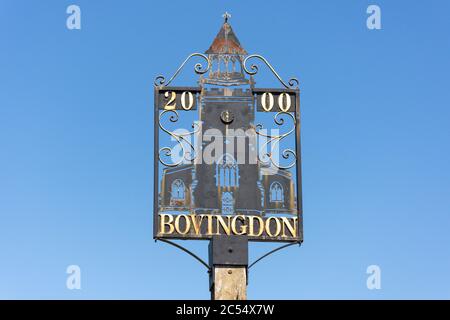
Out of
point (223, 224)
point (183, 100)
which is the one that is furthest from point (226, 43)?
point (223, 224)

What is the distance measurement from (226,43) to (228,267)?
3.53m

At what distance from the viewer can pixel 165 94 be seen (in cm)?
2105

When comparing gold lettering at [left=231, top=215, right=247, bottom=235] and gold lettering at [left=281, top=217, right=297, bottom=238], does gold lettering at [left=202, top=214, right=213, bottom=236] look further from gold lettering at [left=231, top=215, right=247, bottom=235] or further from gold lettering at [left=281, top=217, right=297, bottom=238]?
gold lettering at [left=281, top=217, right=297, bottom=238]

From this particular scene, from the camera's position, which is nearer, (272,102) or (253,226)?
(253,226)

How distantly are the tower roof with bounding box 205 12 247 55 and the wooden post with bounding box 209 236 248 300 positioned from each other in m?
2.95

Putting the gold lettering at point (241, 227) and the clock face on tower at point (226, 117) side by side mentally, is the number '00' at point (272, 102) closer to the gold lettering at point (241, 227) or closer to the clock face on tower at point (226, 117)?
the clock face on tower at point (226, 117)

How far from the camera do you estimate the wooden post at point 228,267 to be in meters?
20.0

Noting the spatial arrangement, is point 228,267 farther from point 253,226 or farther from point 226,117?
point 226,117

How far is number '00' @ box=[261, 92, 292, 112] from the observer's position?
21125 mm

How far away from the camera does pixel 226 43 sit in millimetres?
21406

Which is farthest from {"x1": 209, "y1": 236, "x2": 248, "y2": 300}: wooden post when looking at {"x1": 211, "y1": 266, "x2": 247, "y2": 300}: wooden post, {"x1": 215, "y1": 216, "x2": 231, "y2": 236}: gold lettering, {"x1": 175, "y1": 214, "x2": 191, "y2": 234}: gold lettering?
{"x1": 175, "y1": 214, "x2": 191, "y2": 234}: gold lettering
